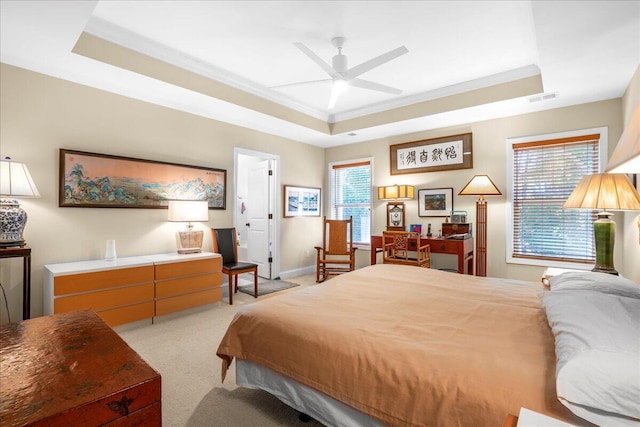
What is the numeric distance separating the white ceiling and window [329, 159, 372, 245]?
187cm

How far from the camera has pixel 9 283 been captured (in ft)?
9.07

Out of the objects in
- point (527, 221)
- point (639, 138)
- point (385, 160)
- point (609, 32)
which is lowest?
point (527, 221)

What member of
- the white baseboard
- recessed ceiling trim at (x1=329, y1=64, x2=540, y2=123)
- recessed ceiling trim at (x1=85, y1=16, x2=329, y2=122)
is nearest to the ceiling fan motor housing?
recessed ceiling trim at (x1=85, y1=16, x2=329, y2=122)

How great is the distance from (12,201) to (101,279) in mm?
929

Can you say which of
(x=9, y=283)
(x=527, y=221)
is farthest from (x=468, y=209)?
(x=9, y=283)

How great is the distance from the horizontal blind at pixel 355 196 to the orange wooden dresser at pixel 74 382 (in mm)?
4757

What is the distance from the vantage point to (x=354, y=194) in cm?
572

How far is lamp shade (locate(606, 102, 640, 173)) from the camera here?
29.5 inches

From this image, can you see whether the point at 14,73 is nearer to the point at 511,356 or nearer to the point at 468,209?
the point at 511,356

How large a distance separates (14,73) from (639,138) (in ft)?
13.7

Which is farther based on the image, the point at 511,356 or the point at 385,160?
the point at 385,160

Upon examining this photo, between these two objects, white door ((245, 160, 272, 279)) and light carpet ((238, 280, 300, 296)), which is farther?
white door ((245, 160, 272, 279))

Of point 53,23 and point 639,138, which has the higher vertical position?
point 53,23

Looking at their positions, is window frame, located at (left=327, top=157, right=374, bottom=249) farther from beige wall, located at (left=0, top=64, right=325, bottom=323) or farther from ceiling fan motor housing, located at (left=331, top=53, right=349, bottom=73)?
ceiling fan motor housing, located at (left=331, top=53, right=349, bottom=73)
